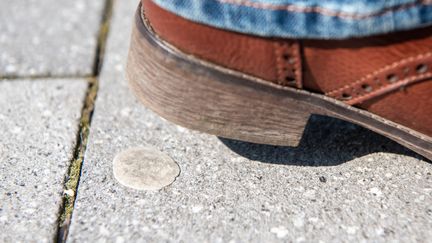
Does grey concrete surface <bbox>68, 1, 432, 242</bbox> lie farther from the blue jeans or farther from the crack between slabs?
the blue jeans

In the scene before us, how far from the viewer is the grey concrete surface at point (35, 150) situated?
1.21 meters

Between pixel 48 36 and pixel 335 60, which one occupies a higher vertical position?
pixel 335 60

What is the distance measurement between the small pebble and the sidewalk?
2 cm

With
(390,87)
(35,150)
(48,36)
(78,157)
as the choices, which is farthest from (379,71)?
(48,36)

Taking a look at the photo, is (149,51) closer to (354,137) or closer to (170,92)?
(170,92)

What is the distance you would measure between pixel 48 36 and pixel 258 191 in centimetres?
109

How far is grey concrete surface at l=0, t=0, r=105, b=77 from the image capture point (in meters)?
1.80

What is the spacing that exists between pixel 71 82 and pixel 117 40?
306mm

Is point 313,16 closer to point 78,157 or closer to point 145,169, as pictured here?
point 145,169

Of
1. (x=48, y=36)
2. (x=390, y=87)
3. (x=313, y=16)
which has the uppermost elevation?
(x=313, y=16)

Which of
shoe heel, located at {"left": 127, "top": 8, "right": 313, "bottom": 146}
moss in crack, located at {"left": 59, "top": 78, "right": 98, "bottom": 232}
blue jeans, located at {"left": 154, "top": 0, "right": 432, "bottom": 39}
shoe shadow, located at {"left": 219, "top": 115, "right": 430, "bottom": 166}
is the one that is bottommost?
moss in crack, located at {"left": 59, "top": 78, "right": 98, "bottom": 232}

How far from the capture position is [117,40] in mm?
1968

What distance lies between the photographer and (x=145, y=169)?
1.36m

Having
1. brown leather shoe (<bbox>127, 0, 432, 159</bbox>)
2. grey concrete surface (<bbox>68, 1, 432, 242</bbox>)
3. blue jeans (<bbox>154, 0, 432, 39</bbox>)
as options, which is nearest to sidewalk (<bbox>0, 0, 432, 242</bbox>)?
grey concrete surface (<bbox>68, 1, 432, 242</bbox>)
